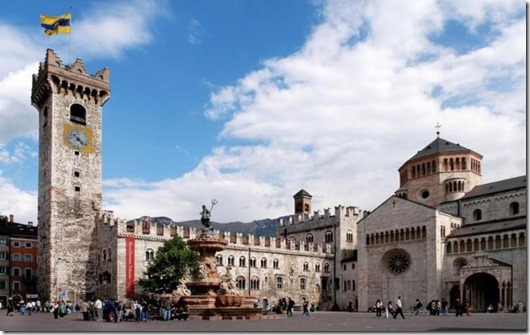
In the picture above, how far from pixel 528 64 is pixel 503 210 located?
A: 5326 centimetres

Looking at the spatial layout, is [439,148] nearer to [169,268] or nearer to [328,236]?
[328,236]

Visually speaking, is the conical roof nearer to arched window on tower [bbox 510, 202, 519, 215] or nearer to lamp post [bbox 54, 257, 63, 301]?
arched window on tower [bbox 510, 202, 519, 215]

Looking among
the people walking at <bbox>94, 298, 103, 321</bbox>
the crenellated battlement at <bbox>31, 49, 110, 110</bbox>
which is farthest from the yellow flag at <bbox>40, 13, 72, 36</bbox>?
the people walking at <bbox>94, 298, 103, 321</bbox>

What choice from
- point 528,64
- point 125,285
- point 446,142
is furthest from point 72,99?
point 528,64

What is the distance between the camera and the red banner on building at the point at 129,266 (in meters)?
65.9

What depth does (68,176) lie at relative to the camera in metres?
70.9

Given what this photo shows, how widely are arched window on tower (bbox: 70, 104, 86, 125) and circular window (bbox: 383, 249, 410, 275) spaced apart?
3701cm

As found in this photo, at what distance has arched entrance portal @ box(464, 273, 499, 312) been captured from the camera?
6131 centimetres

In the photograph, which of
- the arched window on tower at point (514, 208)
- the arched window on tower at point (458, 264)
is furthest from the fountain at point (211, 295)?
the arched window on tower at point (514, 208)

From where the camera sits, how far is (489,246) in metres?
63.5

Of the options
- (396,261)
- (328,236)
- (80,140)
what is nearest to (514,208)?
(396,261)

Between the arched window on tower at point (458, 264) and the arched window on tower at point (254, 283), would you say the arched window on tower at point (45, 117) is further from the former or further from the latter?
the arched window on tower at point (458, 264)

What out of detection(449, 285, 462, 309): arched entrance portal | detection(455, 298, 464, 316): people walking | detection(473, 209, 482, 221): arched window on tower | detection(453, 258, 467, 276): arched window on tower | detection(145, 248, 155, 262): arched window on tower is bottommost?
detection(449, 285, 462, 309): arched entrance portal

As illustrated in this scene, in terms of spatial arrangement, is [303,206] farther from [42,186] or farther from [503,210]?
[42,186]
